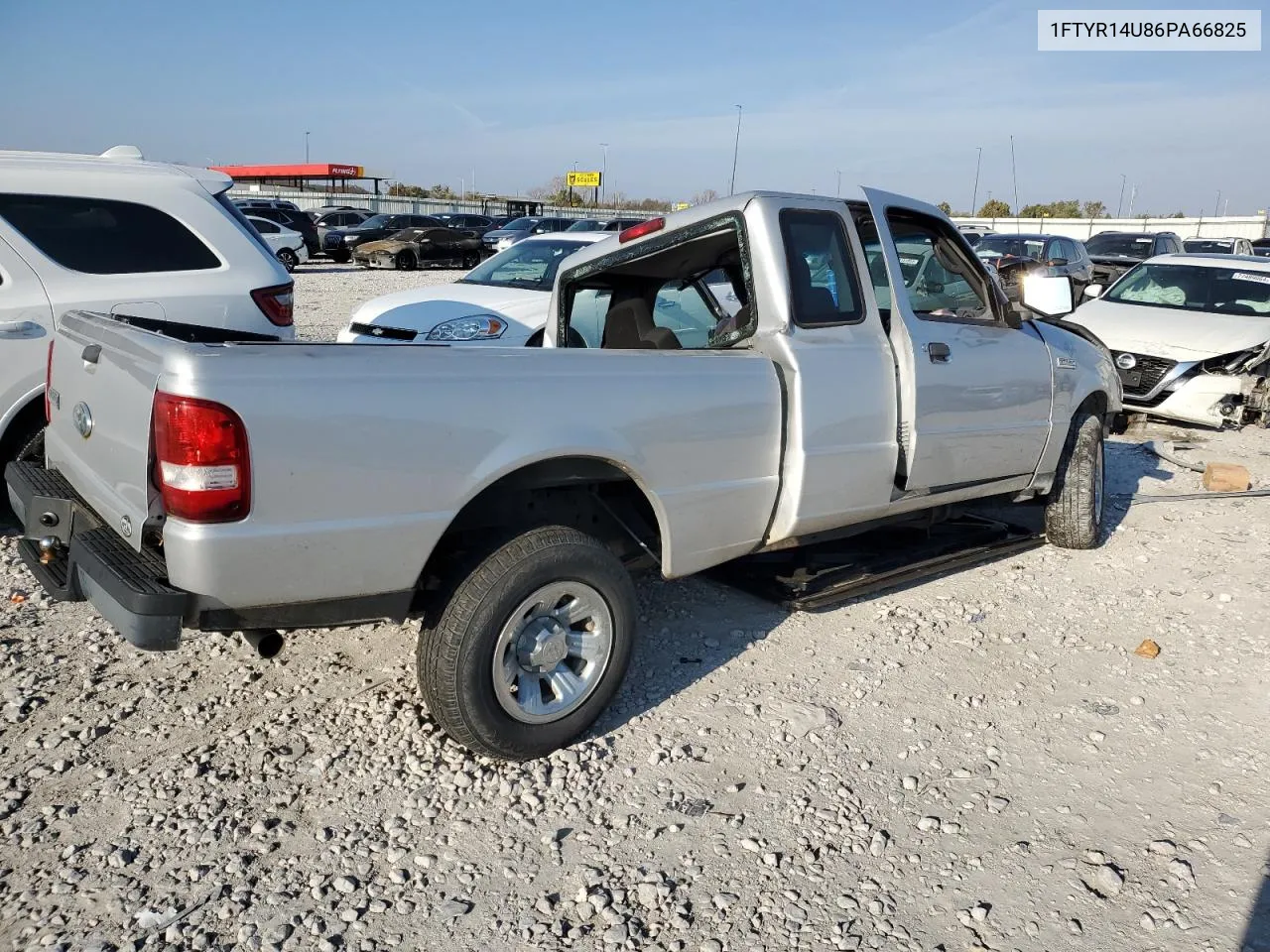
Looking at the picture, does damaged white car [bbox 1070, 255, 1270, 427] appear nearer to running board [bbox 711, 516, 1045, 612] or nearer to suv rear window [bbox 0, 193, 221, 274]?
running board [bbox 711, 516, 1045, 612]

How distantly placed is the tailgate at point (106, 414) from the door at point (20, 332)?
5.08 feet

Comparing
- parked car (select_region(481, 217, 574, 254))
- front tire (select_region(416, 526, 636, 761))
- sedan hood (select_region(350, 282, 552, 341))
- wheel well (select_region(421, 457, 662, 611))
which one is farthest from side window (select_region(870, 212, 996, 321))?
parked car (select_region(481, 217, 574, 254))

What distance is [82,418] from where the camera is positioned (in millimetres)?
3377

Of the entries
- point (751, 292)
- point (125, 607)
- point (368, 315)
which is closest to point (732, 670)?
point (751, 292)

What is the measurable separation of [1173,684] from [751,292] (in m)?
2.48

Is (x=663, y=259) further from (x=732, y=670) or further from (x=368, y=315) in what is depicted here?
(x=368, y=315)

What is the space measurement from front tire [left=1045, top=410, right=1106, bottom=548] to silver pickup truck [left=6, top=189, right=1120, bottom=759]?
86 centimetres

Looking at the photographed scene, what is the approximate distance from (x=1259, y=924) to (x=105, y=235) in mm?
5977

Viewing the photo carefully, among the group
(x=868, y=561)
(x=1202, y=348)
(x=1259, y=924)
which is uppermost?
(x=1202, y=348)

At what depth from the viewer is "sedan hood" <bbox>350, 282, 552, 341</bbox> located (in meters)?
8.05

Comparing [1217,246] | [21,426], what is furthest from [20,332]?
[1217,246]

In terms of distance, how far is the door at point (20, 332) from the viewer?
5.07 m

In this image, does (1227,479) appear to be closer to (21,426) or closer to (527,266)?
(527,266)

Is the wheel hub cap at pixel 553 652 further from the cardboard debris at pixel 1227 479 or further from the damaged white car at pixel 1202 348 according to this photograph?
the damaged white car at pixel 1202 348
